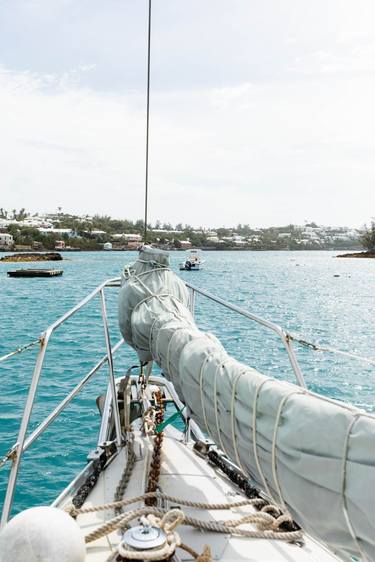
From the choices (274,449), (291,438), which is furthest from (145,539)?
(291,438)

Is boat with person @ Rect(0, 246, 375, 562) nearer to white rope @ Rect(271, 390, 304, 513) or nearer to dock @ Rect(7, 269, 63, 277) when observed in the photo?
white rope @ Rect(271, 390, 304, 513)

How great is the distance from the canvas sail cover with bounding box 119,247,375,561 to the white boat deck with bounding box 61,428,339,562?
28.8 inches

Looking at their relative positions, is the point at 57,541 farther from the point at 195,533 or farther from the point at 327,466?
the point at 327,466

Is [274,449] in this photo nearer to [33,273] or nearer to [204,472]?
[204,472]

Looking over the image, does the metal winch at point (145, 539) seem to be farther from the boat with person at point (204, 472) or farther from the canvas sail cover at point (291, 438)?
the canvas sail cover at point (291, 438)

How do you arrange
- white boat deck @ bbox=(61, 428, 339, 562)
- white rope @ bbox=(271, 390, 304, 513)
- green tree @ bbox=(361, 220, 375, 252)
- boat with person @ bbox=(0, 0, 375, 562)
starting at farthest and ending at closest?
green tree @ bbox=(361, 220, 375, 252), white boat deck @ bbox=(61, 428, 339, 562), white rope @ bbox=(271, 390, 304, 513), boat with person @ bbox=(0, 0, 375, 562)

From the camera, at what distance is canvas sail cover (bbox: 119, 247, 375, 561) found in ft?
4.89

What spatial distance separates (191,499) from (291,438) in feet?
5.98

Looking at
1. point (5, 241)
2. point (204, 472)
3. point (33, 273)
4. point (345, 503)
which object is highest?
point (345, 503)

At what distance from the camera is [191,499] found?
3.35m

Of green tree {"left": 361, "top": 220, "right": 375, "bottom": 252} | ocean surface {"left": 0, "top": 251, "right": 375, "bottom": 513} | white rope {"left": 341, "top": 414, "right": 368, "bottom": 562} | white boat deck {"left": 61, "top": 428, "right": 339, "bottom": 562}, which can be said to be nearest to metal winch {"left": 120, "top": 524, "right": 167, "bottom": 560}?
white boat deck {"left": 61, "top": 428, "right": 339, "bottom": 562}

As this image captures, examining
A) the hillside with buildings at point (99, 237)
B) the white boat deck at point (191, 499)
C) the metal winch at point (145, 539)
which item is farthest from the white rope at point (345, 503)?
the hillside with buildings at point (99, 237)

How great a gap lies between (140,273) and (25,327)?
17.7 m

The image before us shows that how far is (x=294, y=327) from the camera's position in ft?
77.3
